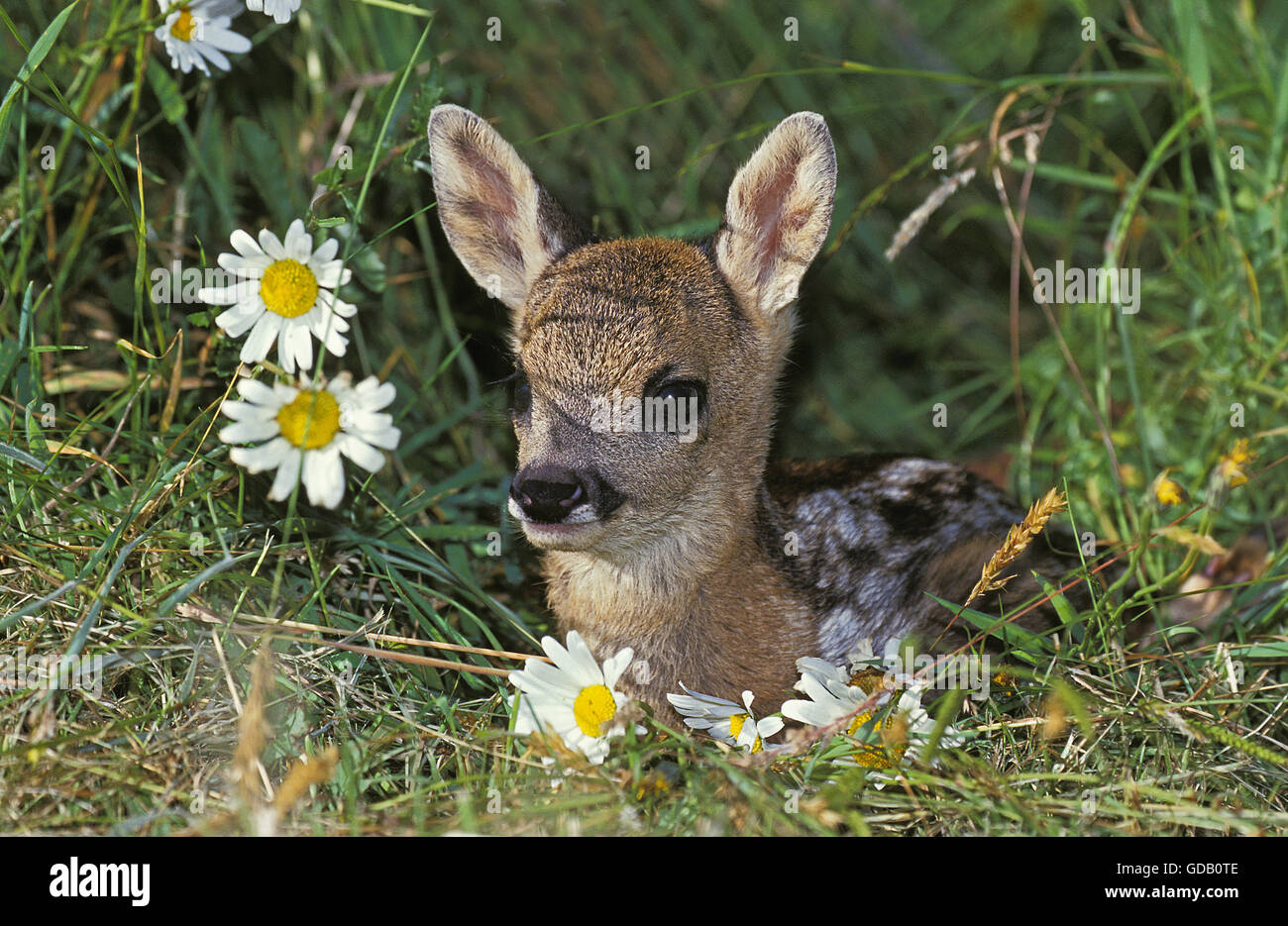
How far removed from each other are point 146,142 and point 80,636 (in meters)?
2.69

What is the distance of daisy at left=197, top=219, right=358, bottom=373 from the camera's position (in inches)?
144

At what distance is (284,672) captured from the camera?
3.70 metres

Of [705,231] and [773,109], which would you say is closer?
[705,231]

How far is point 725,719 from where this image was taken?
12.4 feet

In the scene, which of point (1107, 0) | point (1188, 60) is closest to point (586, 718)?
point (1188, 60)

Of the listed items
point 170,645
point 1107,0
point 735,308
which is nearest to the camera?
point 170,645

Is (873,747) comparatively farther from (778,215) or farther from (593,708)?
(778,215)

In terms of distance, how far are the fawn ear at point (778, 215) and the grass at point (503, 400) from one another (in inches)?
17.4

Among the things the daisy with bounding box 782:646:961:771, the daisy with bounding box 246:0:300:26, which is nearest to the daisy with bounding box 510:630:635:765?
the daisy with bounding box 782:646:961:771

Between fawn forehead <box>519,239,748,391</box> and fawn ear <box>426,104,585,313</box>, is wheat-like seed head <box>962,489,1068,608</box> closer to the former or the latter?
fawn forehead <box>519,239,748,391</box>

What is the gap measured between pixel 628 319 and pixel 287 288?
41.8 inches

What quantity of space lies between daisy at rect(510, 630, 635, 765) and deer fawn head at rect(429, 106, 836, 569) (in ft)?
1.17

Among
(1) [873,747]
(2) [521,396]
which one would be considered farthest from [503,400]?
(1) [873,747]

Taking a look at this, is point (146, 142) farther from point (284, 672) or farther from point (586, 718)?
point (586, 718)
